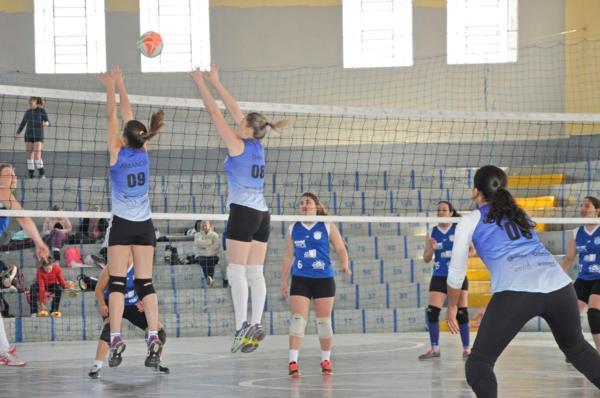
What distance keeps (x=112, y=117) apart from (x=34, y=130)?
12.1 m

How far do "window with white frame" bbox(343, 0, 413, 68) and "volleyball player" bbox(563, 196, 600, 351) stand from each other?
12.2 meters

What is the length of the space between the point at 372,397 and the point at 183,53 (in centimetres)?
1622

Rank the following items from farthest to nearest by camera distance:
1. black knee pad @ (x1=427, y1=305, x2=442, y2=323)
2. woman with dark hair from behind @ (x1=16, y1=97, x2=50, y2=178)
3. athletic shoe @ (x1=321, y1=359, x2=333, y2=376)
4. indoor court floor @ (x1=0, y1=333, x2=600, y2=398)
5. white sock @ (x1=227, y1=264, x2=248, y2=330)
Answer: woman with dark hair from behind @ (x1=16, y1=97, x2=50, y2=178), black knee pad @ (x1=427, y1=305, x2=442, y2=323), athletic shoe @ (x1=321, y1=359, x2=333, y2=376), white sock @ (x1=227, y1=264, x2=248, y2=330), indoor court floor @ (x1=0, y1=333, x2=600, y2=398)

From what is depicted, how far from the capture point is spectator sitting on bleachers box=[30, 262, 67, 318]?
1812 centimetres

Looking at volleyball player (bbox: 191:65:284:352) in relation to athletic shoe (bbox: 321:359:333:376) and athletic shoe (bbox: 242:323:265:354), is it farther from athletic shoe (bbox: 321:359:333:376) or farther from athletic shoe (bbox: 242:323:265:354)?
athletic shoe (bbox: 321:359:333:376)

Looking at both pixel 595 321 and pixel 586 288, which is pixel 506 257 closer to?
pixel 595 321

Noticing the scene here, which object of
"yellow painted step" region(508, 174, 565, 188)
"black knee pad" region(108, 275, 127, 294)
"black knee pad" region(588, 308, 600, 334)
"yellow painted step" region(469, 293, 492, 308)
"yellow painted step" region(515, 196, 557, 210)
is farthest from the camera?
"yellow painted step" region(508, 174, 565, 188)

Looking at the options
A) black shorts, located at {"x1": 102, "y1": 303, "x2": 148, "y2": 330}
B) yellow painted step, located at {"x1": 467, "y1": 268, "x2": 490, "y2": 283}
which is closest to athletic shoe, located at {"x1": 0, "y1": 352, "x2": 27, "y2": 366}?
black shorts, located at {"x1": 102, "y1": 303, "x2": 148, "y2": 330}

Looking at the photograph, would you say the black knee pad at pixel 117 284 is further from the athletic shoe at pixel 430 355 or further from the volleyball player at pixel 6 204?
the athletic shoe at pixel 430 355

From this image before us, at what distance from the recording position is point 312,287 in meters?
11.3

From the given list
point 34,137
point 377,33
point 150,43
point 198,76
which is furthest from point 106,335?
point 377,33

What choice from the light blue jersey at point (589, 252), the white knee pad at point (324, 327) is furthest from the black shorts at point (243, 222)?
the light blue jersey at point (589, 252)

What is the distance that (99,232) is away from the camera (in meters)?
20.5

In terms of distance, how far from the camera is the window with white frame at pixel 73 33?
23.8 m
